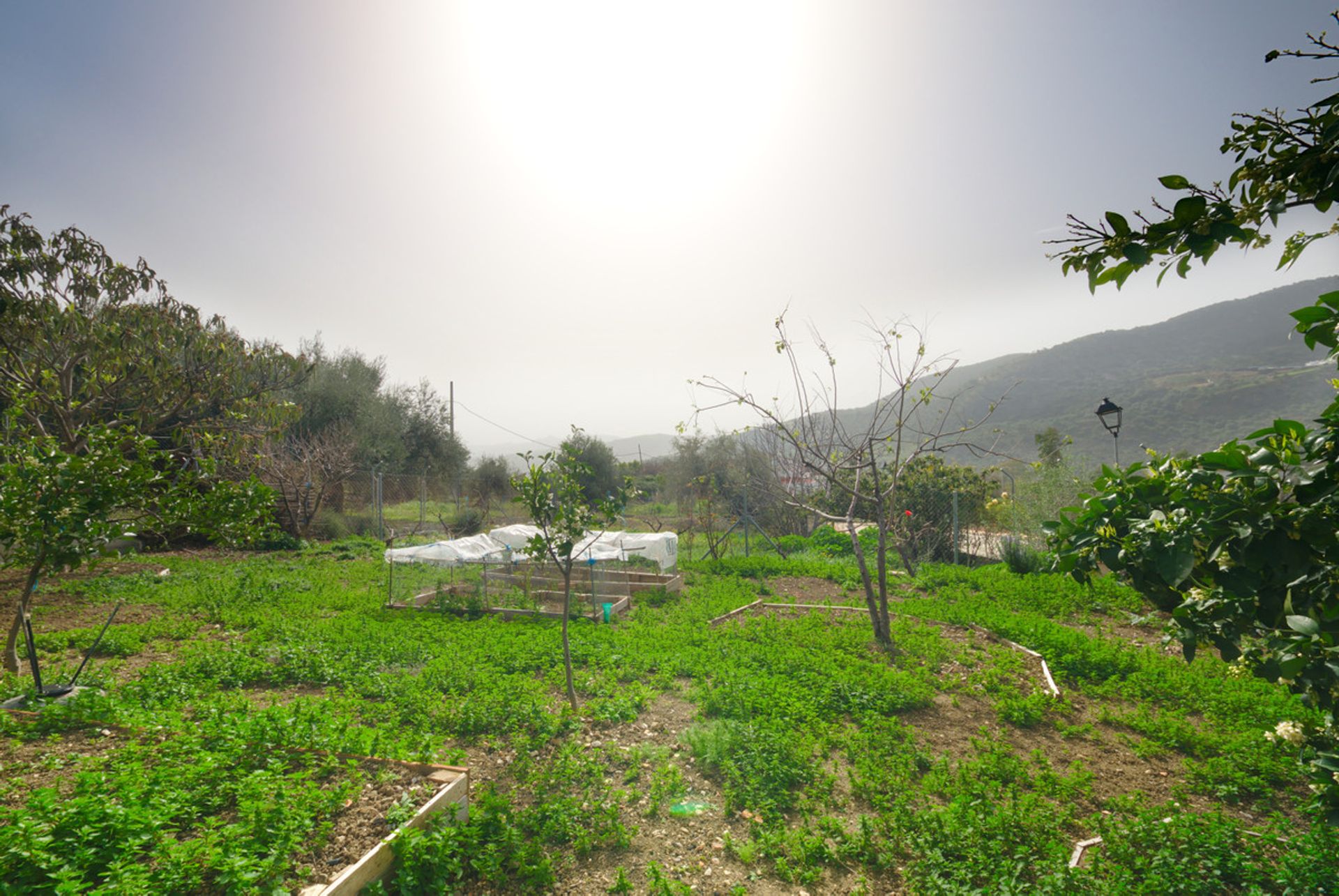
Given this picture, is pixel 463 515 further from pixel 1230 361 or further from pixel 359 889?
pixel 1230 361

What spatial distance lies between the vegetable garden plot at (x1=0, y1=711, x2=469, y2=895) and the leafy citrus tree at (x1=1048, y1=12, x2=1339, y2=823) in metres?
3.40

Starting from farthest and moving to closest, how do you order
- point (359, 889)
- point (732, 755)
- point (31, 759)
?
point (732, 755) → point (31, 759) → point (359, 889)

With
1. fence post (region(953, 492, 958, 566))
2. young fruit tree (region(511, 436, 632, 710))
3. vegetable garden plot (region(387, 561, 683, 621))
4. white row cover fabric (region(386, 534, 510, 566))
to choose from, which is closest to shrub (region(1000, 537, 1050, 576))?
fence post (region(953, 492, 958, 566))

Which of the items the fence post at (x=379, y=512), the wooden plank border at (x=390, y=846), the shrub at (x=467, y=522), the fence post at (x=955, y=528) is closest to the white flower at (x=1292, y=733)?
the wooden plank border at (x=390, y=846)

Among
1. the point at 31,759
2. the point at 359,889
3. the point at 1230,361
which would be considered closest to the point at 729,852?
the point at 359,889

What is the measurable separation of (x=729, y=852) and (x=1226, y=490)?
307 centimetres

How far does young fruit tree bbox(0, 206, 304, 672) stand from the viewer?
426 centimetres

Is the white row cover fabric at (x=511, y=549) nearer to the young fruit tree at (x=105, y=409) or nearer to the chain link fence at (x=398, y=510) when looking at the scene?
the young fruit tree at (x=105, y=409)

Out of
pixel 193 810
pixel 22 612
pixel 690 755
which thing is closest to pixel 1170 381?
pixel 690 755

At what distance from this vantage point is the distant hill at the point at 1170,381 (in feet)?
117

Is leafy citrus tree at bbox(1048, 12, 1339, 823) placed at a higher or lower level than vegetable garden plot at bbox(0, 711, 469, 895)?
higher

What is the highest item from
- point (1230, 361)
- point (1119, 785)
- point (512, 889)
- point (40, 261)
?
point (1230, 361)

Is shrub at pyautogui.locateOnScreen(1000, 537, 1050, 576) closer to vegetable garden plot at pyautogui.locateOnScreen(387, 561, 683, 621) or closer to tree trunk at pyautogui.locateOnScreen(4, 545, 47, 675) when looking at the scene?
vegetable garden plot at pyautogui.locateOnScreen(387, 561, 683, 621)

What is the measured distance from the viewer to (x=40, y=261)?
7781 mm
